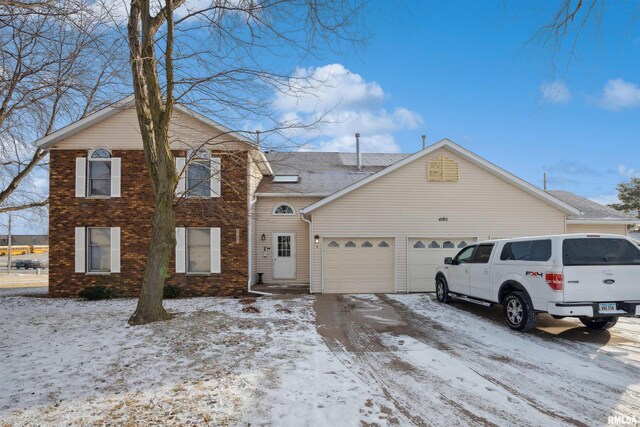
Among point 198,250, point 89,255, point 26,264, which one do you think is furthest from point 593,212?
point 26,264

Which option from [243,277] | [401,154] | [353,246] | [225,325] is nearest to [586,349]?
[225,325]

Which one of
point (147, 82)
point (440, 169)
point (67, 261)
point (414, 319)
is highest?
point (147, 82)

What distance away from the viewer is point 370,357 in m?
5.72

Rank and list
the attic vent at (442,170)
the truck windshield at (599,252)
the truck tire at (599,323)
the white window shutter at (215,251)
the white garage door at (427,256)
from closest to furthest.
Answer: the truck windshield at (599,252), the truck tire at (599,323), the white window shutter at (215,251), the white garage door at (427,256), the attic vent at (442,170)

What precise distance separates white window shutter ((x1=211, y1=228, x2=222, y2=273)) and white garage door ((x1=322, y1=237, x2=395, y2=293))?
3729 millimetres

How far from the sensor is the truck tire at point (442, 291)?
33.6 ft

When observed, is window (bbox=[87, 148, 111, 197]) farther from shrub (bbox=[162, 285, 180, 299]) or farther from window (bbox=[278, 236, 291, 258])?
window (bbox=[278, 236, 291, 258])

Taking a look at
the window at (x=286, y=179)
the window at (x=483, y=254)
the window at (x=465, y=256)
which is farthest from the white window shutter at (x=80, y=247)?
the window at (x=483, y=254)

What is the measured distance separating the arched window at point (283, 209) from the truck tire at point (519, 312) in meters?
9.34

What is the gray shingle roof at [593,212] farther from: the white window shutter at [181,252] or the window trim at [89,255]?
the window trim at [89,255]

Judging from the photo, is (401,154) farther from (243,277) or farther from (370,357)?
(370,357)

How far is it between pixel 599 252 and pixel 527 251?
1135mm

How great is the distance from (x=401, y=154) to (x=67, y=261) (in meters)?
18.0

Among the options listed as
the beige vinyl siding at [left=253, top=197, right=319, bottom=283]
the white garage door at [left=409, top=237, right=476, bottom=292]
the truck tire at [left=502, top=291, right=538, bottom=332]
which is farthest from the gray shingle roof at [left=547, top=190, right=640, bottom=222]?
the beige vinyl siding at [left=253, top=197, right=319, bottom=283]
